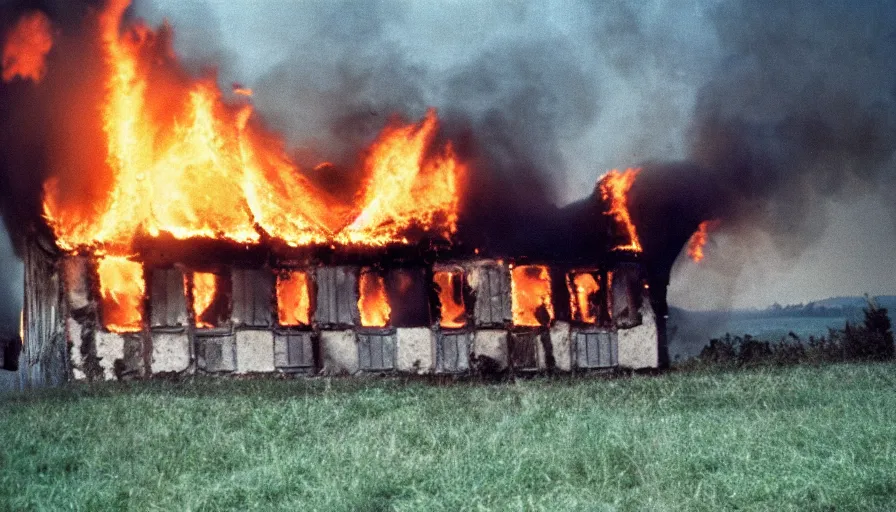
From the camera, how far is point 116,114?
2141cm

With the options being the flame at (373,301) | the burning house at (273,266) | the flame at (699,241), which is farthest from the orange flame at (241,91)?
the flame at (699,241)

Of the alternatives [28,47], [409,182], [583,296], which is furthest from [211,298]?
[583,296]

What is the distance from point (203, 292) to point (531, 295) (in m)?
8.84

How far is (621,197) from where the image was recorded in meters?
25.8

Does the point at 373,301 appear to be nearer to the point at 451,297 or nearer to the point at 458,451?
the point at 451,297

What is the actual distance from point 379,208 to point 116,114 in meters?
7.37

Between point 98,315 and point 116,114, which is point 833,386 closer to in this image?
point 98,315

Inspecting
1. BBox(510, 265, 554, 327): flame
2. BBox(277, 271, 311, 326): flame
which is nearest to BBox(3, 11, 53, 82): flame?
BBox(277, 271, 311, 326): flame

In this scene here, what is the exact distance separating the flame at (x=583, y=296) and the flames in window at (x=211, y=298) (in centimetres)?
930

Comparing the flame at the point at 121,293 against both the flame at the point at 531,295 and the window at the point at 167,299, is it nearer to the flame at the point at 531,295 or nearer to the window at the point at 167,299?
the window at the point at 167,299

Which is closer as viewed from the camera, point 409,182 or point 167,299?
point 167,299

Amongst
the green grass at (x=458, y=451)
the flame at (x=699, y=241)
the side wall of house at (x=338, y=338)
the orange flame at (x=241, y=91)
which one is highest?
the orange flame at (x=241, y=91)

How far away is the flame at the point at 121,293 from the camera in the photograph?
19781mm

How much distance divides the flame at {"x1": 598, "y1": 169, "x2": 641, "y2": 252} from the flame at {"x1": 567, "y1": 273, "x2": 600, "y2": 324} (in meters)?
1.34
